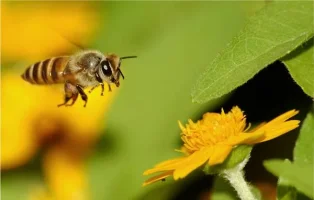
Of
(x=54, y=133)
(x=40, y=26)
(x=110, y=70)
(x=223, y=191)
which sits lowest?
(x=223, y=191)

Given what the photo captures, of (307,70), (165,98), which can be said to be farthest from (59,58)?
(307,70)

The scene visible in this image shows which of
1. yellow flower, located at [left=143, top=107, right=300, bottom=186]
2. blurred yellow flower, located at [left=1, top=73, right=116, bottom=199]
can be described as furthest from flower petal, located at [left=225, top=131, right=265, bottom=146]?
blurred yellow flower, located at [left=1, top=73, right=116, bottom=199]

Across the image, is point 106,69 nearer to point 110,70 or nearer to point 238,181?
point 110,70

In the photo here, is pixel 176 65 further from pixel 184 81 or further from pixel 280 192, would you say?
pixel 280 192

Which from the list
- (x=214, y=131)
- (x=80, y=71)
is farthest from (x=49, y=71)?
(x=214, y=131)

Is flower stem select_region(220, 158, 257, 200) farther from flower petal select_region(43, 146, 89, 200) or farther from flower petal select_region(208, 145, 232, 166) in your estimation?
flower petal select_region(43, 146, 89, 200)

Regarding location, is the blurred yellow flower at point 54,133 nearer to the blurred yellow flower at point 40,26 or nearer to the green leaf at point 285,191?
the blurred yellow flower at point 40,26

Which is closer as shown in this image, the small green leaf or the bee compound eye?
the small green leaf
